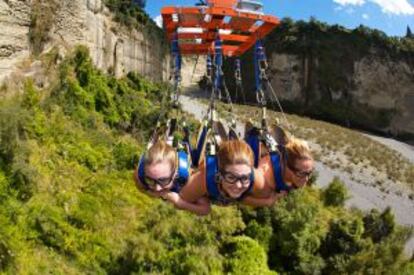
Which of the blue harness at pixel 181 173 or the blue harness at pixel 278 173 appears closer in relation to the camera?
the blue harness at pixel 181 173

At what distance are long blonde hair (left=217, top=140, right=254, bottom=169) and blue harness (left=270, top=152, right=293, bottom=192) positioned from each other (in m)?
0.50

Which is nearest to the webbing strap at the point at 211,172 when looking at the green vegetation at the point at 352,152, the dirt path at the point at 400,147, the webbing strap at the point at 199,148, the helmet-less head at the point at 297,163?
the helmet-less head at the point at 297,163

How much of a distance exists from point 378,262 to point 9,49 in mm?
11732

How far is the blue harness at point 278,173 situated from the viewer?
17.1 ft

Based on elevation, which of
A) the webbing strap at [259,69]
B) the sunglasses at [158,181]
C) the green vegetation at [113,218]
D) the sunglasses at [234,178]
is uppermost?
the webbing strap at [259,69]

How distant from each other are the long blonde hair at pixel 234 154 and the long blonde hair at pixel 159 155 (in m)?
0.39

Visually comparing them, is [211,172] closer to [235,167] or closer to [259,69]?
[235,167]

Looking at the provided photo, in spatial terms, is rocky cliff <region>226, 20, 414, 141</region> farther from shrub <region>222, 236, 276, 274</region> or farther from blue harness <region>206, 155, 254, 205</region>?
blue harness <region>206, 155, 254, 205</region>

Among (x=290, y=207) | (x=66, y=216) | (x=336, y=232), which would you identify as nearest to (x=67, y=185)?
(x=66, y=216)

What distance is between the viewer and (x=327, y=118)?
164 feet

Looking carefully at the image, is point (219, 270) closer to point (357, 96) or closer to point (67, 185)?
point (67, 185)

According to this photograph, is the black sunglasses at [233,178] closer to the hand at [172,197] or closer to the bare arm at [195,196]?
the bare arm at [195,196]

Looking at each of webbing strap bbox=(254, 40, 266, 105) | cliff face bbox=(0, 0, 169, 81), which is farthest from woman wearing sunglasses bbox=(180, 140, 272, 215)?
cliff face bbox=(0, 0, 169, 81)

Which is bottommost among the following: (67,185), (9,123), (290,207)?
(290,207)
